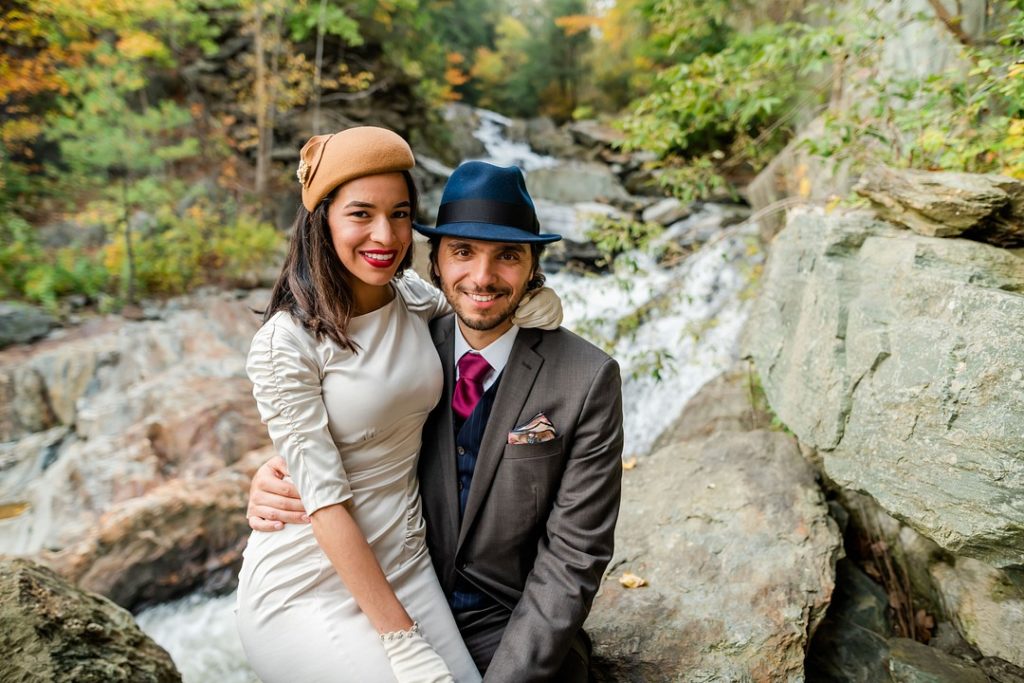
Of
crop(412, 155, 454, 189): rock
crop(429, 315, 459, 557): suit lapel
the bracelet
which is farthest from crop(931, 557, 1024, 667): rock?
crop(412, 155, 454, 189): rock

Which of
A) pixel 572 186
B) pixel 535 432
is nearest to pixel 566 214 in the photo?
pixel 572 186

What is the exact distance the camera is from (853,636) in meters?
2.64

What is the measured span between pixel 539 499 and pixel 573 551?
0.63 ft

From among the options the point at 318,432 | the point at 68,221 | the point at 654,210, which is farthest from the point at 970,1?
the point at 68,221

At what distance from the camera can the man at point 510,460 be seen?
180 cm

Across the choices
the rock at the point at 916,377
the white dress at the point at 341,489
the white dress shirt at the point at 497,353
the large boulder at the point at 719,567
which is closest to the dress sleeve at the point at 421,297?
the white dress at the point at 341,489

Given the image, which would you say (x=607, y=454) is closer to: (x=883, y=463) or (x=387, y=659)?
(x=387, y=659)

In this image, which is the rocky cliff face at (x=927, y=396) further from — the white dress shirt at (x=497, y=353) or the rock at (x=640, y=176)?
the rock at (x=640, y=176)

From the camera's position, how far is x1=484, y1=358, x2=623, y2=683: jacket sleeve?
68.5 inches

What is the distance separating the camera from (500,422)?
1.87 meters

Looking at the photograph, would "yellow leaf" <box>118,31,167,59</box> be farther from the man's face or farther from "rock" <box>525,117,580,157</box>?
"rock" <box>525,117,580,157</box>

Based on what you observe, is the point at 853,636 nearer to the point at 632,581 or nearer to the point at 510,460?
the point at 632,581

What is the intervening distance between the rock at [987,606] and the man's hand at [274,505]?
Result: 2.69 meters

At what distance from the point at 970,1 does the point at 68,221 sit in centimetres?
1119
